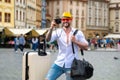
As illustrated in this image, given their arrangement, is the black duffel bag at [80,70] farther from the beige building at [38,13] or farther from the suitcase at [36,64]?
the beige building at [38,13]

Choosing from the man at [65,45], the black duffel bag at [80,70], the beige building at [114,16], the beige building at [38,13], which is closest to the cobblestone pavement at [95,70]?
the man at [65,45]

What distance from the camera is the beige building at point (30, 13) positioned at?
7881 cm

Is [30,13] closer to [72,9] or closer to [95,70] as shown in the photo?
[72,9]

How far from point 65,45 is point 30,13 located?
73626 millimetres

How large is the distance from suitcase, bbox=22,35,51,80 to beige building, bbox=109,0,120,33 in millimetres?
129220

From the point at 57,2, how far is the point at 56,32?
10957cm

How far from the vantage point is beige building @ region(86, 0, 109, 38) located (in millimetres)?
127738

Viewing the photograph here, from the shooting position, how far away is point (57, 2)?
11794cm

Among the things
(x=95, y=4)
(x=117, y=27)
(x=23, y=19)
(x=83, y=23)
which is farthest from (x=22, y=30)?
(x=117, y=27)

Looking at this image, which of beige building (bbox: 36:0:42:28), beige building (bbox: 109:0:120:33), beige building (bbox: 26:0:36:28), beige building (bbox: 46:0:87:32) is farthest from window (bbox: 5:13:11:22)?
beige building (bbox: 109:0:120:33)

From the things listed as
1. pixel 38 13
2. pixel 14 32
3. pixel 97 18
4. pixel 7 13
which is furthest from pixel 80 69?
pixel 97 18

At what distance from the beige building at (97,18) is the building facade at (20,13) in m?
49.8

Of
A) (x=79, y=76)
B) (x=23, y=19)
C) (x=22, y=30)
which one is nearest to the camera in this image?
(x=79, y=76)

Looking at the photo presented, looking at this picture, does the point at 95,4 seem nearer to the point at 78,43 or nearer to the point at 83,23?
the point at 83,23
